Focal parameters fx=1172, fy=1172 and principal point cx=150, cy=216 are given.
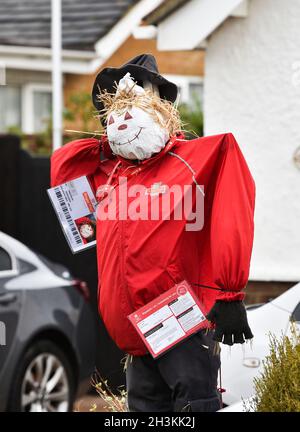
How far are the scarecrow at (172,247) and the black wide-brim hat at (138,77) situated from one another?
98 mm

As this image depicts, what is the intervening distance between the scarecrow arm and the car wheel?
3401mm

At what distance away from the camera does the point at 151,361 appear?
4.74 meters

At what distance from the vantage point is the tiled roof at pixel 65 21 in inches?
669

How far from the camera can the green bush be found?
409 centimetres

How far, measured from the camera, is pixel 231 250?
4.43 metres

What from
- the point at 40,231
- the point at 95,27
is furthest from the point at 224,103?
the point at 95,27

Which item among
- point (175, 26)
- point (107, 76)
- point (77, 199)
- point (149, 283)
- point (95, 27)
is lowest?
point (149, 283)

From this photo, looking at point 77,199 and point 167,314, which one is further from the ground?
point 77,199

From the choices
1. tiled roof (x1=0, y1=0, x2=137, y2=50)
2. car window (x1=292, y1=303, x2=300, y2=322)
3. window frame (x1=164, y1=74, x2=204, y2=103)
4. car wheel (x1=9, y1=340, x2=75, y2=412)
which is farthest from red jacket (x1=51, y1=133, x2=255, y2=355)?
window frame (x1=164, y1=74, x2=204, y2=103)

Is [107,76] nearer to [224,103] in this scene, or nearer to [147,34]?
[224,103]

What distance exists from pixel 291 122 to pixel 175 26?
61.9 inches

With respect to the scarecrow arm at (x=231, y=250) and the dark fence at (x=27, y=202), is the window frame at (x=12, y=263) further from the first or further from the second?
the scarecrow arm at (x=231, y=250)

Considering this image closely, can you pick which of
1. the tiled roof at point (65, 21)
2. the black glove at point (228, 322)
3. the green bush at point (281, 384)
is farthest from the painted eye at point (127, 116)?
the tiled roof at point (65, 21)

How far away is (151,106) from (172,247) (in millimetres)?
626
